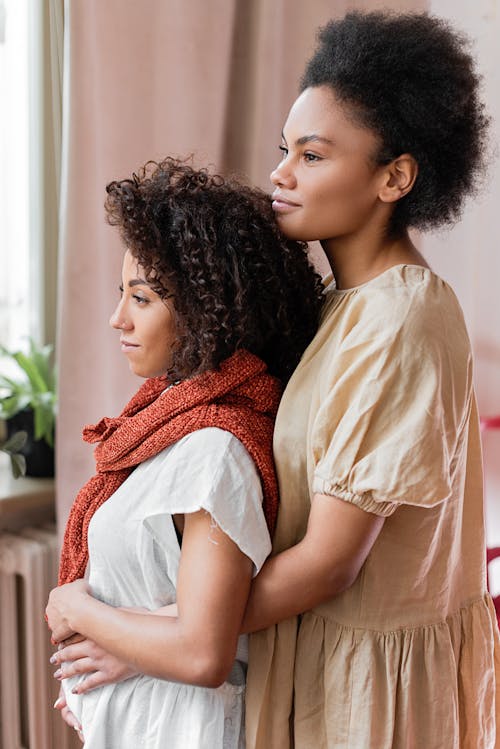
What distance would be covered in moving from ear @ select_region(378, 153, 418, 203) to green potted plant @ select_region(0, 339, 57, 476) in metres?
1.07

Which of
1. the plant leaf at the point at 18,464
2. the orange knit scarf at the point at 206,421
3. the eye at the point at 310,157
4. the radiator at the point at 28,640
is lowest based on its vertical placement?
the radiator at the point at 28,640

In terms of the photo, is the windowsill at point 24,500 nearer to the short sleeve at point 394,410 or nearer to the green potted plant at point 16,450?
the green potted plant at point 16,450

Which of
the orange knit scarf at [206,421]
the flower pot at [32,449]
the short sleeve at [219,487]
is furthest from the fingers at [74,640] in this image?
the flower pot at [32,449]

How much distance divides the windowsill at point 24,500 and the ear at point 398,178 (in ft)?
3.68

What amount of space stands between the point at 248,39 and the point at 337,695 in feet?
4.96

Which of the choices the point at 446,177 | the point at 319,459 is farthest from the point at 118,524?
the point at 446,177

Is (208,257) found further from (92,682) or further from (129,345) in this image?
(92,682)

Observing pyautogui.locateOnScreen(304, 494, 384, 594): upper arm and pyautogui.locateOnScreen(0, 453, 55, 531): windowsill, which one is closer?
pyautogui.locateOnScreen(304, 494, 384, 594): upper arm

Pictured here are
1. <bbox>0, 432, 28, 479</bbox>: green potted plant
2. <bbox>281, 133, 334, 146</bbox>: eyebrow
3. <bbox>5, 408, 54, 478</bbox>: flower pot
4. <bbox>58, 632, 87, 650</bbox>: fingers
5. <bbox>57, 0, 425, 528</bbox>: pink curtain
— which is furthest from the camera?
<bbox>5, 408, 54, 478</bbox>: flower pot

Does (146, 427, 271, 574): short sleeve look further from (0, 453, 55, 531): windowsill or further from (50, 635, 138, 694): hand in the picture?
(0, 453, 55, 531): windowsill

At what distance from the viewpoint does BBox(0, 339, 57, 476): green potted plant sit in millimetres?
1852

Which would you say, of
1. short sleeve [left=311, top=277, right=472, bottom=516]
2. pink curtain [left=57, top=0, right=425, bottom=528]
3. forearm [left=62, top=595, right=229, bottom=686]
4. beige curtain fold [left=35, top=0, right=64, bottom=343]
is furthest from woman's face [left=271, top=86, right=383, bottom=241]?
beige curtain fold [left=35, top=0, right=64, bottom=343]

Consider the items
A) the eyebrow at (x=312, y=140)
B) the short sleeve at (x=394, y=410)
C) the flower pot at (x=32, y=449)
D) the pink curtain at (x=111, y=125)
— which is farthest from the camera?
the flower pot at (x=32, y=449)

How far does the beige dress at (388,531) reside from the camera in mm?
922
